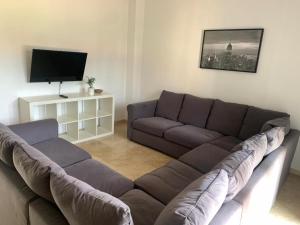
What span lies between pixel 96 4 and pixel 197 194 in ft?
12.4

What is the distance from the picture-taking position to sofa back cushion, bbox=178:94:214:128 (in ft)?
11.7

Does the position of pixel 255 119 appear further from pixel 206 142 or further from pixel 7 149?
pixel 7 149

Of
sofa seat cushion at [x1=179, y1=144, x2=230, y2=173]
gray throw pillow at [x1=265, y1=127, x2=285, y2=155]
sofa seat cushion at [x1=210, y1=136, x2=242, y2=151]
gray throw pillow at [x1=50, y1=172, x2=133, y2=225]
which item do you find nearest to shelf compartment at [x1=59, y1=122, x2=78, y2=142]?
sofa seat cushion at [x1=179, y1=144, x2=230, y2=173]

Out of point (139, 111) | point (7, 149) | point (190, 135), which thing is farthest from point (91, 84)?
point (7, 149)

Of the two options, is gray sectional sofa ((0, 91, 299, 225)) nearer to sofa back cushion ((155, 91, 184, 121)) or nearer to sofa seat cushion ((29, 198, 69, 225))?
sofa seat cushion ((29, 198, 69, 225))

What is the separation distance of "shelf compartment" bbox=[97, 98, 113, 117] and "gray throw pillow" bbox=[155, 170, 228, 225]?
3015 mm

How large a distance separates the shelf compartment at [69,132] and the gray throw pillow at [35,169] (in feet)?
7.34

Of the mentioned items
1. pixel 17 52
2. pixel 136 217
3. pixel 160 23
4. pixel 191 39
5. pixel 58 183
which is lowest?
pixel 136 217

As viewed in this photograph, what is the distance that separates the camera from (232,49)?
346cm

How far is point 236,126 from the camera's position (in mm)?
3242

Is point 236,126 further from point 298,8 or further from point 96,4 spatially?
point 96,4

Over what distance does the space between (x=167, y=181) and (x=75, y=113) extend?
8.02ft

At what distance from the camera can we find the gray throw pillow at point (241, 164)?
4.61 feet

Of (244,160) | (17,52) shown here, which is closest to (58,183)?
(244,160)
